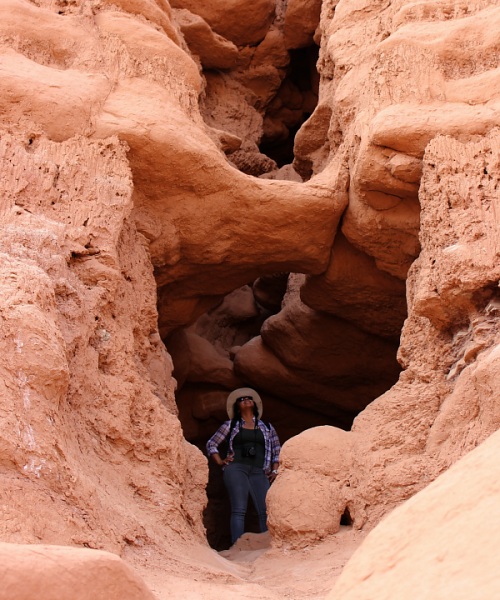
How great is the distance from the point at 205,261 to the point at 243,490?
1.45 m

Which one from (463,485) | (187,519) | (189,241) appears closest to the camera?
(463,485)

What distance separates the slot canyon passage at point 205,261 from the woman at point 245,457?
62 centimetres

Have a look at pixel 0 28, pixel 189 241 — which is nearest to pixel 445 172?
pixel 189 241

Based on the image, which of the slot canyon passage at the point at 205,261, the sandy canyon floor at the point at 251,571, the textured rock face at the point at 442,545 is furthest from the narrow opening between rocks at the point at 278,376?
the textured rock face at the point at 442,545

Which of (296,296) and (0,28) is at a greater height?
(0,28)

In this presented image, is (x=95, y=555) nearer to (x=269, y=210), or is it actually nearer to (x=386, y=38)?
(x=269, y=210)

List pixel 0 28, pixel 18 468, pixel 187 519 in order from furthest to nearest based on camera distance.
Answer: pixel 0 28 → pixel 187 519 → pixel 18 468

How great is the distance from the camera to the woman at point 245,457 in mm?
5211

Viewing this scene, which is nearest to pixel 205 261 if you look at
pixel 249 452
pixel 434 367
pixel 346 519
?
pixel 249 452

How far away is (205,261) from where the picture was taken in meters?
5.21

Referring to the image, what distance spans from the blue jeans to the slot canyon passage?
55 cm

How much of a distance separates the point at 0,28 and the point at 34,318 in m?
2.18

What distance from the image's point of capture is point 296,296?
6719 millimetres

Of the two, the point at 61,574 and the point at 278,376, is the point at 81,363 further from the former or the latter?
the point at 278,376
